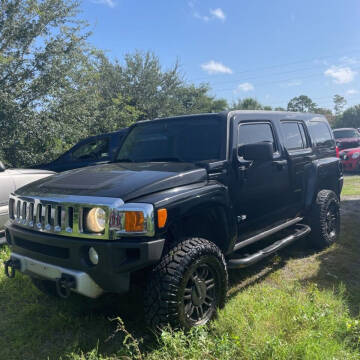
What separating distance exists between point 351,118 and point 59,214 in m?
58.6

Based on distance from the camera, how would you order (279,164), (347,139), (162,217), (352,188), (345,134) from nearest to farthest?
1. (162,217)
2. (279,164)
3. (352,188)
4. (347,139)
5. (345,134)

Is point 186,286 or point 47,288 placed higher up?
point 186,286

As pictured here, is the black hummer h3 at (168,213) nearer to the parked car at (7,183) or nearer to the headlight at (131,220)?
the headlight at (131,220)

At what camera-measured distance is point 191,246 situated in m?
2.57

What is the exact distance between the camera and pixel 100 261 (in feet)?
7.48

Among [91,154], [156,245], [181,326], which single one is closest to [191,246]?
[156,245]

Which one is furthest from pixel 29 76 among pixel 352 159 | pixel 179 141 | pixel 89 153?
pixel 352 159

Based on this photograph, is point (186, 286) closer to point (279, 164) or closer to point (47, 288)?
point (47, 288)

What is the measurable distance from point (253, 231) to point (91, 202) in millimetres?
1860

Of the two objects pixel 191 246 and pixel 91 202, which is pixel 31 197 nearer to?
pixel 91 202

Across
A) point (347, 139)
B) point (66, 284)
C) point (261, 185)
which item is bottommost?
point (66, 284)

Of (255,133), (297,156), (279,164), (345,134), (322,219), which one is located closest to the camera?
(255,133)

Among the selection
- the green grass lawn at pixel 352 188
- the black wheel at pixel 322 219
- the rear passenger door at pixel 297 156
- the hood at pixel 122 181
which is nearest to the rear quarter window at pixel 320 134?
the rear passenger door at pixel 297 156

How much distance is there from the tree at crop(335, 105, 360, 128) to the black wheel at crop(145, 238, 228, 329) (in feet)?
183
